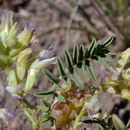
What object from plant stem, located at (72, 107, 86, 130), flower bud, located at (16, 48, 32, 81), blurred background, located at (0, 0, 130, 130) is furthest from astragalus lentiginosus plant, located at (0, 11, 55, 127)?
blurred background, located at (0, 0, 130, 130)

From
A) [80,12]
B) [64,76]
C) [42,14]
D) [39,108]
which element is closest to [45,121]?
[39,108]

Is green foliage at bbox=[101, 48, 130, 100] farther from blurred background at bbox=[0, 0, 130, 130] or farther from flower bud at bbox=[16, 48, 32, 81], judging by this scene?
blurred background at bbox=[0, 0, 130, 130]

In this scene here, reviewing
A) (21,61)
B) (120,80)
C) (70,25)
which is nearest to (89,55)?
(120,80)

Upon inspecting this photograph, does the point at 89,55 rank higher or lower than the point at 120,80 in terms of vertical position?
higher

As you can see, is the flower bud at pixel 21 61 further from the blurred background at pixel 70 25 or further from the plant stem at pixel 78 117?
the blurred background at pixel 70 25

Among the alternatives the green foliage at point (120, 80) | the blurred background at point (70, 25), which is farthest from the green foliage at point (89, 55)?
the blurred background at point (70, 25)

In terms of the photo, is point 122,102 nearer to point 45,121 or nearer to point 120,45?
point 120,45

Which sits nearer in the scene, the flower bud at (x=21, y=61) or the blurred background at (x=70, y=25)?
the flower bud at (x=21, y=61)

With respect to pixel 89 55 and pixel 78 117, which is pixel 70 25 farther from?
pixel 78 117

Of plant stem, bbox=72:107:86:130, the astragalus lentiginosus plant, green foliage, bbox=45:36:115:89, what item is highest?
the astragalus lentiginosus plant
